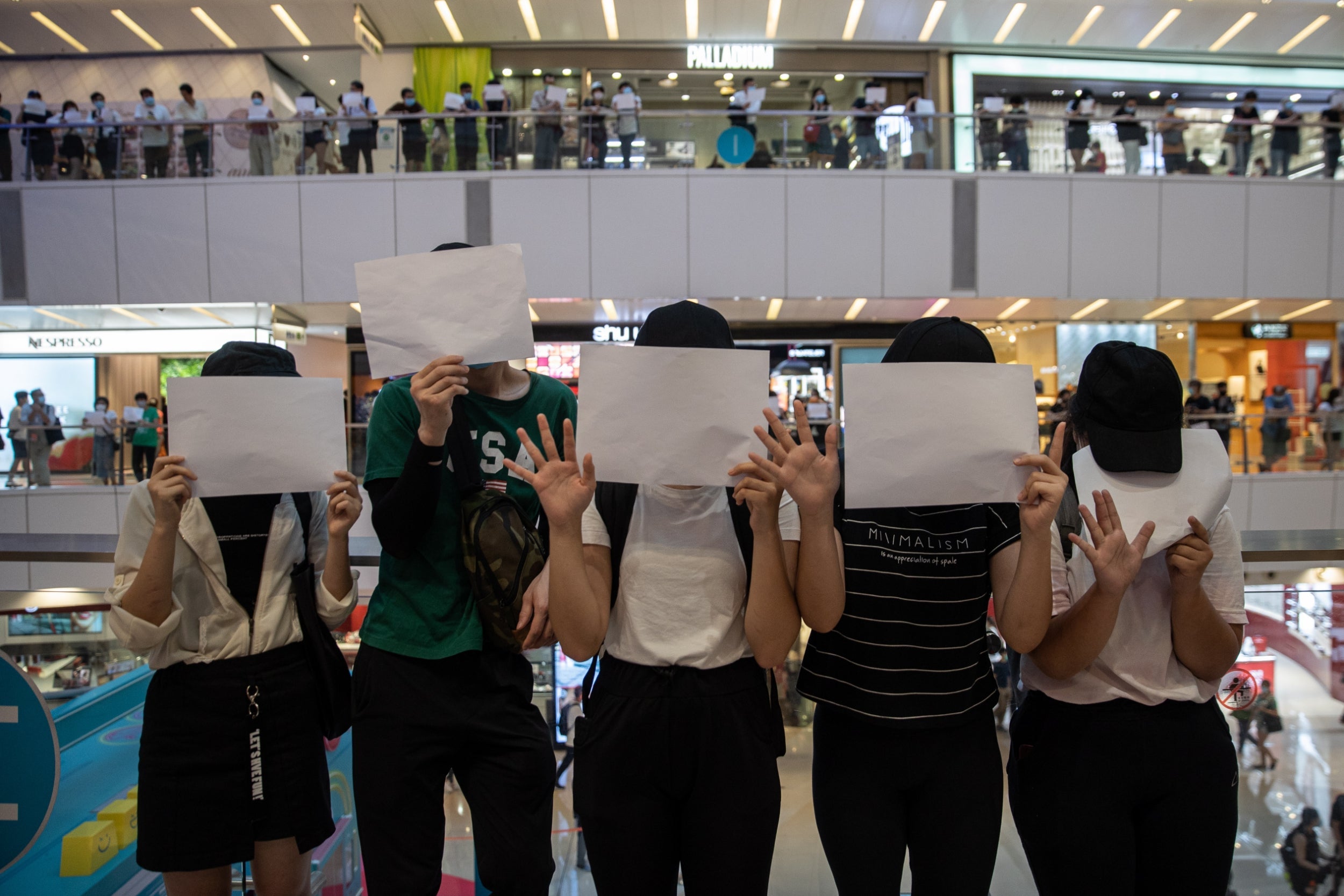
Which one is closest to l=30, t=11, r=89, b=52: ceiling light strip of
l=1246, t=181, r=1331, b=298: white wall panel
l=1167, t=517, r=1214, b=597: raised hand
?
l=1167, t=517, r=1214, b=597: raised hand

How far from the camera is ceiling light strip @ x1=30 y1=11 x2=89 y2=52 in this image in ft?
46.0

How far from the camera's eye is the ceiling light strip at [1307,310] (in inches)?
502

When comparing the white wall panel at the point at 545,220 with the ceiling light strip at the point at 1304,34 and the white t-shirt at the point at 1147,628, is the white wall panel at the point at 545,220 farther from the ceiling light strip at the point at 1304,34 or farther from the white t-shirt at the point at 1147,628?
the ceiling light strip at the point at 1304,34

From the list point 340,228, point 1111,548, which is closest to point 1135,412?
point 1111,548

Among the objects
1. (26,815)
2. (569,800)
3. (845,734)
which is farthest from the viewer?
(569,800)

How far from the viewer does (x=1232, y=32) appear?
14742 millimetres

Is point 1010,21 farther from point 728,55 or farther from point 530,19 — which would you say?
point 530,19

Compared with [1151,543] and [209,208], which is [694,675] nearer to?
[1151,543]

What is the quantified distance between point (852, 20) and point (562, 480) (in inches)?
615

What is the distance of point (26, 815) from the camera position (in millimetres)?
2324

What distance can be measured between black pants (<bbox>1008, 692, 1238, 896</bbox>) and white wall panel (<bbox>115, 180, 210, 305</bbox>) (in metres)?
13.4

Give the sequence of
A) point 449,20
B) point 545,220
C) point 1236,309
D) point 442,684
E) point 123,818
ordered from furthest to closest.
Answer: point 449,20 < point 1236,309 < point 545,220 < point 123,818 < point 442,684

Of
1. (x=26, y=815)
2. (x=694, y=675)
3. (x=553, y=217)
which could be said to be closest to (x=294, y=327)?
(x=553, y=217)

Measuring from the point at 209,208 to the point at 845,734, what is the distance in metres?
13.2
